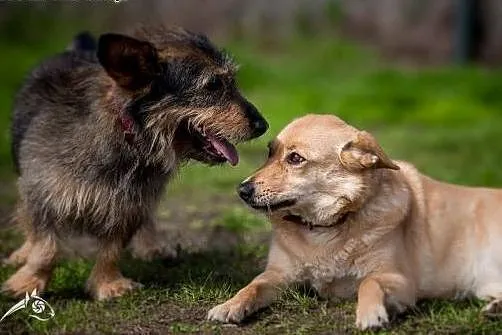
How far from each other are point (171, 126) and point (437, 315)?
161 centimetres

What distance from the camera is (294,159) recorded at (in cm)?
501

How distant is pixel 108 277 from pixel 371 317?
5.12ft

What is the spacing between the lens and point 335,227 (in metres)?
5.05

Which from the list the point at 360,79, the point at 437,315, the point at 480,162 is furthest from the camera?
the point at 360,79

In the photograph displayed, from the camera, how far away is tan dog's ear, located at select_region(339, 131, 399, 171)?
4941 millimetres

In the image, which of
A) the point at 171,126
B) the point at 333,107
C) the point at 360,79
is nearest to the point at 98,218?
the point at 171,126

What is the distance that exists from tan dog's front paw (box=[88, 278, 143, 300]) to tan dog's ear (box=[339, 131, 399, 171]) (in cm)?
132

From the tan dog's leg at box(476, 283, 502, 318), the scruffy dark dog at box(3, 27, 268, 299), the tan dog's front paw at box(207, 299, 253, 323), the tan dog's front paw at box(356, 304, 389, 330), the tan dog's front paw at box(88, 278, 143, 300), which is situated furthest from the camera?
the tan dog's front paw at box(88, 278, 143, 300)

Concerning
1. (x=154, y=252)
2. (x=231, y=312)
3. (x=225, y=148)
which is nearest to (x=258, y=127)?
(x=225, y=148)

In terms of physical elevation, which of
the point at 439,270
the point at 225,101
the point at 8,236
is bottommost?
the point at 8,236

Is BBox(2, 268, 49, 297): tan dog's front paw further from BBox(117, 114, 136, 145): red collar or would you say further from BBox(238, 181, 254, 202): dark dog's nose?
BBox(238, 181, 254, 202): dark dog's nose

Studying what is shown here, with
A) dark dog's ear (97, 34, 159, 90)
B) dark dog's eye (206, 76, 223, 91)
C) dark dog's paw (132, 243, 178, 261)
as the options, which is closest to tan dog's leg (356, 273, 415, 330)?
dark dog's eye (206, 76, 223, 91)

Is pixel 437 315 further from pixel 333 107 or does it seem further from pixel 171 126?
pixel 333 107

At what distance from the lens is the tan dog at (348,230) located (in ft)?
16.2
